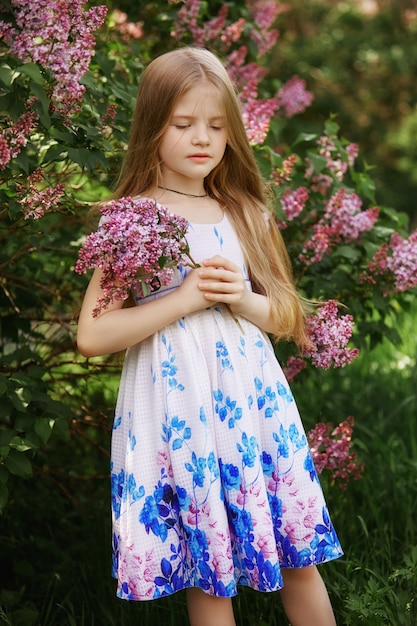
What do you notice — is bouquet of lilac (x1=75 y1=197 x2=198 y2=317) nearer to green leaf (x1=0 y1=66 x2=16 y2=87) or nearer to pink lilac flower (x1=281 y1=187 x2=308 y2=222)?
green leaf (x1=0 y1=66 x2=16 y2=87)

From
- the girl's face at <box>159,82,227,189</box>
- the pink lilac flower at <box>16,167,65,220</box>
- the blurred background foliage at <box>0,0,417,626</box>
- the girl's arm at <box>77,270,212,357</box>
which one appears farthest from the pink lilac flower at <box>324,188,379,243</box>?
the pink lilac flower at <box>16,167,65,220</box>

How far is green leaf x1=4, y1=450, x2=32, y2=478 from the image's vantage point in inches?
85.2

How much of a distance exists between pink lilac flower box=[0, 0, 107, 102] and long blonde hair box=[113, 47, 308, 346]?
20cm

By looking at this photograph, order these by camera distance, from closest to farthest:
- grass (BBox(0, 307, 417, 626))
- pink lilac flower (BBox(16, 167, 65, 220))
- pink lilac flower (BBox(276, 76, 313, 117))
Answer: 1. pink lilac flower (BBox(16, 167, 65, 220))
2. grass (BBox(0, 307, 417, 626))
3. pink lilac flower (BBox(276, 76, 313, 117))

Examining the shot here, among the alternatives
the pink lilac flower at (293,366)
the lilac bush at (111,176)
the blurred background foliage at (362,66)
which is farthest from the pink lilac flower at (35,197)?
the blurred background foliage at (362,66)

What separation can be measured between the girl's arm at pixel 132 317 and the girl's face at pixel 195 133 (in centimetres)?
29

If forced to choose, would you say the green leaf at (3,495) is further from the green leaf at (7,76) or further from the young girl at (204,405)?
the green leaf at (7,76)

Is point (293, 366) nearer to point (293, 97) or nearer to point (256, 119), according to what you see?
point (256, 119)

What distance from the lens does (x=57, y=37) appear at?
1987 mm

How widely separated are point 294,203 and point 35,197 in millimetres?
922

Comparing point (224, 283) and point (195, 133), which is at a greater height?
point (195, 133)

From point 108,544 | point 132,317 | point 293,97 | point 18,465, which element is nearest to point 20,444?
point 18,465

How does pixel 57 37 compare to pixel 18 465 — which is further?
pixel 18 465

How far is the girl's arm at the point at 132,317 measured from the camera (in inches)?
78.6
